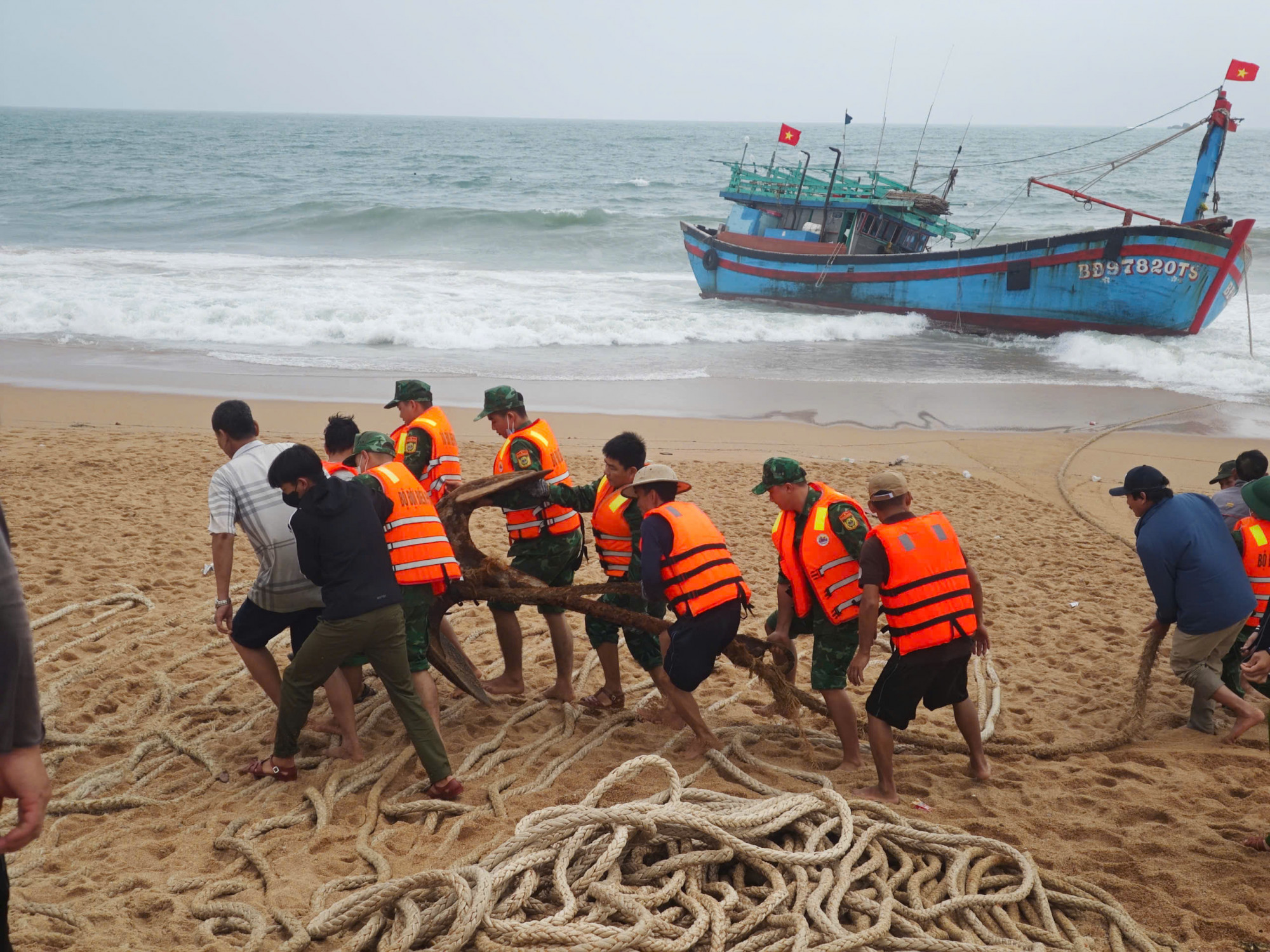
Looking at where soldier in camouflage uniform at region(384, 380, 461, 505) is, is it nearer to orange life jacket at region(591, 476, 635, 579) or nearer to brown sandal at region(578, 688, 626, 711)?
orange life jacket at region(591, 476, 635, 579)

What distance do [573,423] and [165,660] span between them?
21.6 feet

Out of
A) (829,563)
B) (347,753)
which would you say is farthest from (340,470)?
(829,563)

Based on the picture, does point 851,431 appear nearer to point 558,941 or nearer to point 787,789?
point 787,789

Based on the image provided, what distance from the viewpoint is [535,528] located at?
5.27 meters

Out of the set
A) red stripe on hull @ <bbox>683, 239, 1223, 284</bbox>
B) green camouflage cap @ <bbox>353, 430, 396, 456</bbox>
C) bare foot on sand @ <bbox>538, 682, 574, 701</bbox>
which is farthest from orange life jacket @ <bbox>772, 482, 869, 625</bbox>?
red stripe on hull @ <bbox>683, 239, 1223, 284</bbox>

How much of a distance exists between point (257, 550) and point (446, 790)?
1.34 metres

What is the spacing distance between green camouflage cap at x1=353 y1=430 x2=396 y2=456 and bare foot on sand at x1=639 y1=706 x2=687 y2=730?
188cm

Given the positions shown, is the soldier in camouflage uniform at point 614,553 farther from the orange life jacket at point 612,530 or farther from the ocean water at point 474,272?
the ocean water at point 474,272

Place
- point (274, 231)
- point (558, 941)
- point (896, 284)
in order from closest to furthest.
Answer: point (558, 941), point (896, 284), point (274, 231)

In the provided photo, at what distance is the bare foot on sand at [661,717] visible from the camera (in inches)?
205

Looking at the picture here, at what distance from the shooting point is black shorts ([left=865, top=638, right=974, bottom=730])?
165 inches

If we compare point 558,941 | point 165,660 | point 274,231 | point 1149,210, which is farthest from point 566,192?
point 558,941

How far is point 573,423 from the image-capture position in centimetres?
1177

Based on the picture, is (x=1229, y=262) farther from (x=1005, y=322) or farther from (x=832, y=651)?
(x=832, y=651)
